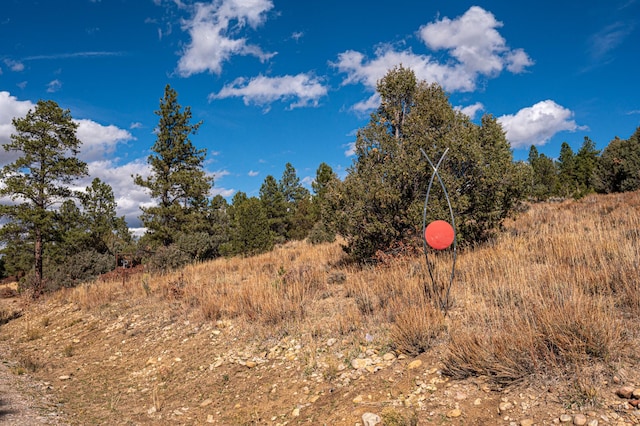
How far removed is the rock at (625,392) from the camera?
106 inches

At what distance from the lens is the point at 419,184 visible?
28.4ft

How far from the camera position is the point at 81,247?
19.5 metres

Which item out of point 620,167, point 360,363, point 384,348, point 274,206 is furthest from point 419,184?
point 620,167

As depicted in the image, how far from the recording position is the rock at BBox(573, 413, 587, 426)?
2.60 meters

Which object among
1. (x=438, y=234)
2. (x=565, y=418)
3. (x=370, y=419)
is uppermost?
(x=438, y=234)

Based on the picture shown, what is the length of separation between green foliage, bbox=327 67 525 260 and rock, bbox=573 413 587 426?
18.3 ft

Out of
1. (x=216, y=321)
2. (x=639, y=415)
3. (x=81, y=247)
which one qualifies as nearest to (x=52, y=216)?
(x=81, y=247)

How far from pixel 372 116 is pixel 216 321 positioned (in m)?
6.84

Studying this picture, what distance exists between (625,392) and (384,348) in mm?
2484

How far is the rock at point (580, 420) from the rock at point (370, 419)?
1.57 metres

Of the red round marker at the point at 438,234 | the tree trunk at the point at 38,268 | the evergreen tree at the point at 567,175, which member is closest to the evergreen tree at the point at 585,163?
the evergreen tree at the point at 567,175

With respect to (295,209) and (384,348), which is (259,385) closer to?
(384,348)

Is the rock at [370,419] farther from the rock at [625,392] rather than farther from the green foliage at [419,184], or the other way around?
the green foliage at [419,184]

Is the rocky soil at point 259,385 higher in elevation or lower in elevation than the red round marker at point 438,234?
lower
